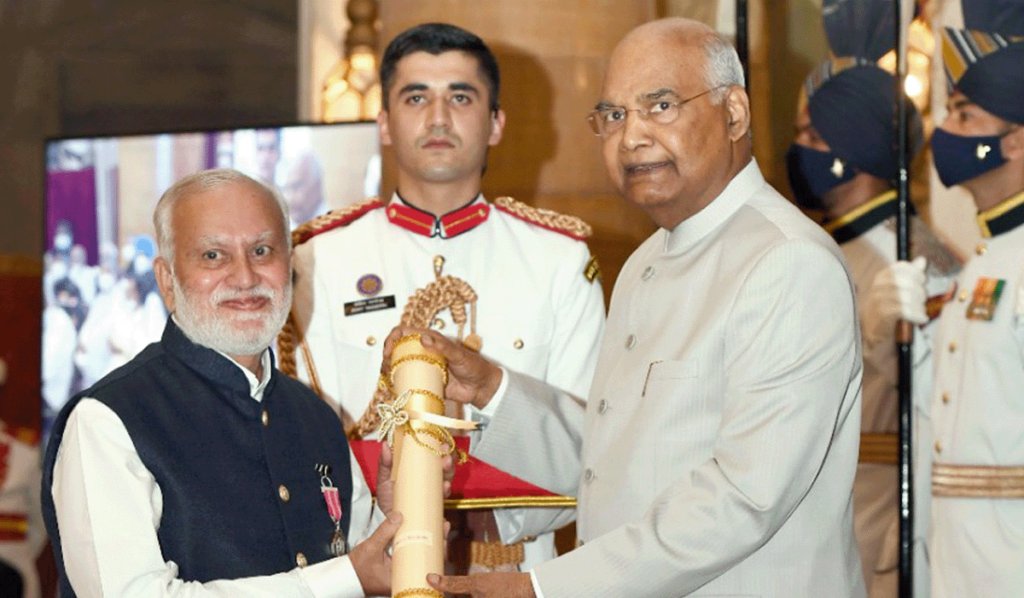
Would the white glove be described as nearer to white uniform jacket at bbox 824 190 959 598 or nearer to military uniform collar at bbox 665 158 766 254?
white uniform jacket at bbox 824 190 959 598

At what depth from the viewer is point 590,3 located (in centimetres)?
599

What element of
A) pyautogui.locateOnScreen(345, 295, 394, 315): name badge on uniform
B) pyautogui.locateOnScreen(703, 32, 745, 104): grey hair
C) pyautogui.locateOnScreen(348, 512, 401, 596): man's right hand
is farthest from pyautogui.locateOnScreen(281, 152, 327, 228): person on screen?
pyautogui.locateOnScreen(348, 512, 401, 596): man's right hand

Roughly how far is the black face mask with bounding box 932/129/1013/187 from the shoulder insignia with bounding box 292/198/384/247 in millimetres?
1941

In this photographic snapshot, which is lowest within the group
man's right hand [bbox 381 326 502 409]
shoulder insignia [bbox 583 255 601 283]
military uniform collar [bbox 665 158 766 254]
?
man's right hand [bbox 381 326 502 409]

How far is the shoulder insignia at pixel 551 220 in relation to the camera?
4277 mm

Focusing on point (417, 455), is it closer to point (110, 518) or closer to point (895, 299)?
point (110, 518)

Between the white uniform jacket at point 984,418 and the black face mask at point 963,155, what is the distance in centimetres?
22

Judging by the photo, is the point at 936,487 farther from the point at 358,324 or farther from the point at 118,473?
the point at 118,473

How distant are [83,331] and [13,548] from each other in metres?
1.31

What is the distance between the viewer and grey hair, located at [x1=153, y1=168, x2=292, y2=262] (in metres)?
3.24

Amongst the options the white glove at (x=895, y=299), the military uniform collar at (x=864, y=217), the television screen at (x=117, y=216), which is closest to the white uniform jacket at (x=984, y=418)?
the white glove at (x=895, y=299)

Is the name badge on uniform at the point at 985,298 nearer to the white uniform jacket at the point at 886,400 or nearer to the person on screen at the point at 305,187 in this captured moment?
the white uniform jacket at the point at 886,400

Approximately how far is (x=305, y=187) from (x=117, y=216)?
33.5 inches

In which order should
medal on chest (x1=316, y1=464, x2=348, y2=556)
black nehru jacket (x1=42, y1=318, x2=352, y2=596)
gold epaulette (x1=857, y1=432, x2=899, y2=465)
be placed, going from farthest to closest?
gold epaulette (x1=857, y1=432, x2=899, y2=465), medal on chest (x1=316, y1=464, x2=348, y2=556), black nehru jacket (x1=42, y1=318, x2=352, y2=596)
